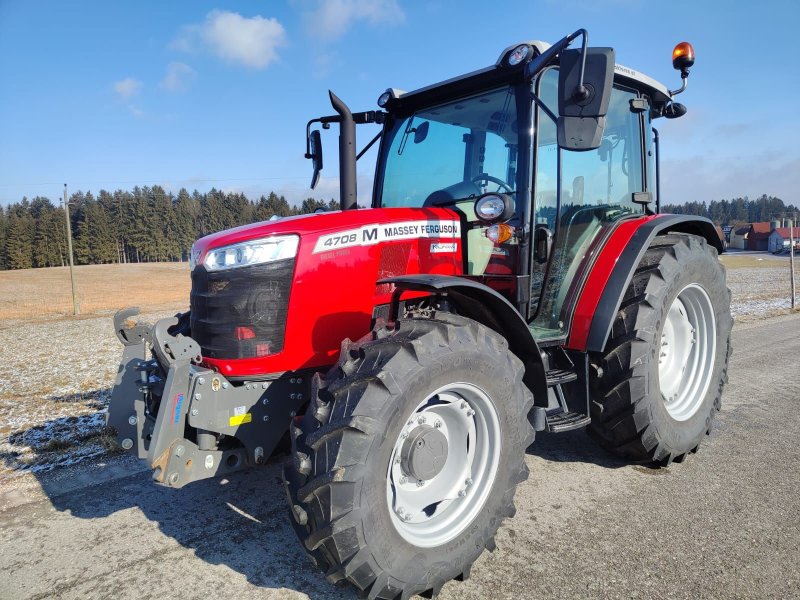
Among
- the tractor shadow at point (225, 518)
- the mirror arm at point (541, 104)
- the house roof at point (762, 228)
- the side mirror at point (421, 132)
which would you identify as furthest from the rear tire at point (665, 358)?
the house roof at point (762, 228)

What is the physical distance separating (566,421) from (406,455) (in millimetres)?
1194

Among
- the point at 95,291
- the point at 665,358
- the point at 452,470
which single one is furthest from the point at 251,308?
the point at 95,291

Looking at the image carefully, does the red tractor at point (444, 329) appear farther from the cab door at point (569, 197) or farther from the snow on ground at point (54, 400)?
the snow on ground at point (54, 400)

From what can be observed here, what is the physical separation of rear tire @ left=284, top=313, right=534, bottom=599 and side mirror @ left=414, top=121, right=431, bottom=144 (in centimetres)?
169

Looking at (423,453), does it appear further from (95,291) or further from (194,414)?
(95,291)

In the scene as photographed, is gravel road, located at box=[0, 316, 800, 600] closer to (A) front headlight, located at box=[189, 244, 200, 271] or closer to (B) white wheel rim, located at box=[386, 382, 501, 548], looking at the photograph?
(B) white wheel rim, located at box=[386, 382, 501, 548]

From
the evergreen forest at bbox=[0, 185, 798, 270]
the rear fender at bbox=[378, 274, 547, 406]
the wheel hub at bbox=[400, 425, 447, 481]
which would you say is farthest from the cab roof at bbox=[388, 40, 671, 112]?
the evergreen forest at bbox=[0, 185, 798, 270]

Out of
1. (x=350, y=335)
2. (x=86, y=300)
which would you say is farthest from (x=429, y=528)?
(x=86, y=300)

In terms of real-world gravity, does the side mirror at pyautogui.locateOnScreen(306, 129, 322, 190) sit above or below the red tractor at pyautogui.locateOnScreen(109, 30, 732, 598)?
above

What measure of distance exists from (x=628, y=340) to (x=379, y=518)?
6.37 ft

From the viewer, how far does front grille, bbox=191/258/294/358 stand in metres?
2.60

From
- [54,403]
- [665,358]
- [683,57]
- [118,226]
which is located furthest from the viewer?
[118,226]

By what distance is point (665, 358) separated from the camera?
4.02 meters

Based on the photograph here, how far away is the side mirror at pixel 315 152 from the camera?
3.77 metres
